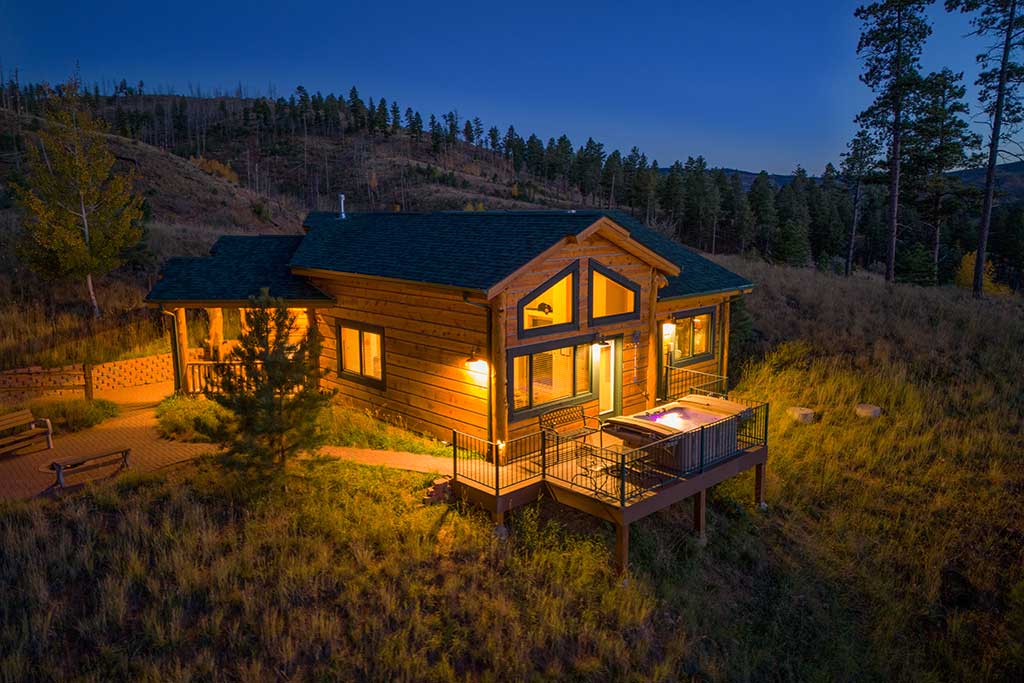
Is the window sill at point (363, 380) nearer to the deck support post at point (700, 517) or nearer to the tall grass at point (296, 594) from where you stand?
the tall grass at point (296, 594)

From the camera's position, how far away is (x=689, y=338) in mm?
16641

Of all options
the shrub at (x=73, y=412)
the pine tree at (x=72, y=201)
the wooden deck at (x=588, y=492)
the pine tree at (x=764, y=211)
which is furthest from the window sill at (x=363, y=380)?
the pine tree at (x=764, y=211)

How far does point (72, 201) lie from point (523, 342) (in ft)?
54.0

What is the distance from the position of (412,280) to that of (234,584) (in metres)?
6.28

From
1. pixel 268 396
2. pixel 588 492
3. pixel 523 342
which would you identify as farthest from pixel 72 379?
pixel 588 492

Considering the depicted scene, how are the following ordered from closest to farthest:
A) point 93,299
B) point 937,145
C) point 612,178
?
1. point 93,299
2. point 937,145
3. point 612,178

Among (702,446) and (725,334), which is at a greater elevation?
(725,334)

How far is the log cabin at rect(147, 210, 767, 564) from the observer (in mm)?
10992

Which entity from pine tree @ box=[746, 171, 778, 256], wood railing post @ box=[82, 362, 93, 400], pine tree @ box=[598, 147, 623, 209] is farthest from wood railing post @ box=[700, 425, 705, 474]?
pine tree @ box=[598, 147, 623, 209]

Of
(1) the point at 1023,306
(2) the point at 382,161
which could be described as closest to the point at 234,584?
(1) the point at 1023,306

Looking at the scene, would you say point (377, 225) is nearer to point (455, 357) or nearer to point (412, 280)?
point (412, 280)

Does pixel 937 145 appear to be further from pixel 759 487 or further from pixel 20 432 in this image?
A: pixel 20 432

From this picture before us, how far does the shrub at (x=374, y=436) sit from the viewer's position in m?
12.7

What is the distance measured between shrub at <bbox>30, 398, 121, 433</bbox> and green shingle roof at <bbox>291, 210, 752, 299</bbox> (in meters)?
5.33
